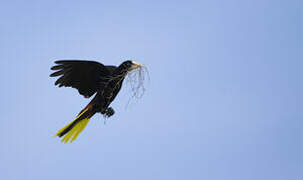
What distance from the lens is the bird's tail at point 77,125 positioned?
4949 mm

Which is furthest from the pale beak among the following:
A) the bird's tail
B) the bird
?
the bird's tail

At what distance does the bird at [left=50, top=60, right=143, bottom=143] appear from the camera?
4.84m

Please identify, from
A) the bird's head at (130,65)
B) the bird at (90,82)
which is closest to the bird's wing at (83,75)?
the bird at (90,82)

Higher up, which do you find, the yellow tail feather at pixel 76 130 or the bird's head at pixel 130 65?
the bird's head at pixel 130 65

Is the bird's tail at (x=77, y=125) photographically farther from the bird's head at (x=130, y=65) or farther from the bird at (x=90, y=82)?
the bird's head at (x=130, y=65)

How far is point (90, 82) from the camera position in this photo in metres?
5.14

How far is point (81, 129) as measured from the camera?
16.7 ft

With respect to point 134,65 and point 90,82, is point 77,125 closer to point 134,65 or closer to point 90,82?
point 90,82

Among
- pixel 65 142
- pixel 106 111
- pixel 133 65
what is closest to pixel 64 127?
pixel 65 142

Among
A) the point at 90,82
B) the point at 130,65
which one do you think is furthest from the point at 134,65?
the point at 90,82

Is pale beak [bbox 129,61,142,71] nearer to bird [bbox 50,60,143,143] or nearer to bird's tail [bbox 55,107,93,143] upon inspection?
bird [bbox 50,60,143,143]

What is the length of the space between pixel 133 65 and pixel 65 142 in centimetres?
154

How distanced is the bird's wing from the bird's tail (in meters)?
0.31

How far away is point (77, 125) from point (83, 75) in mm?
748
